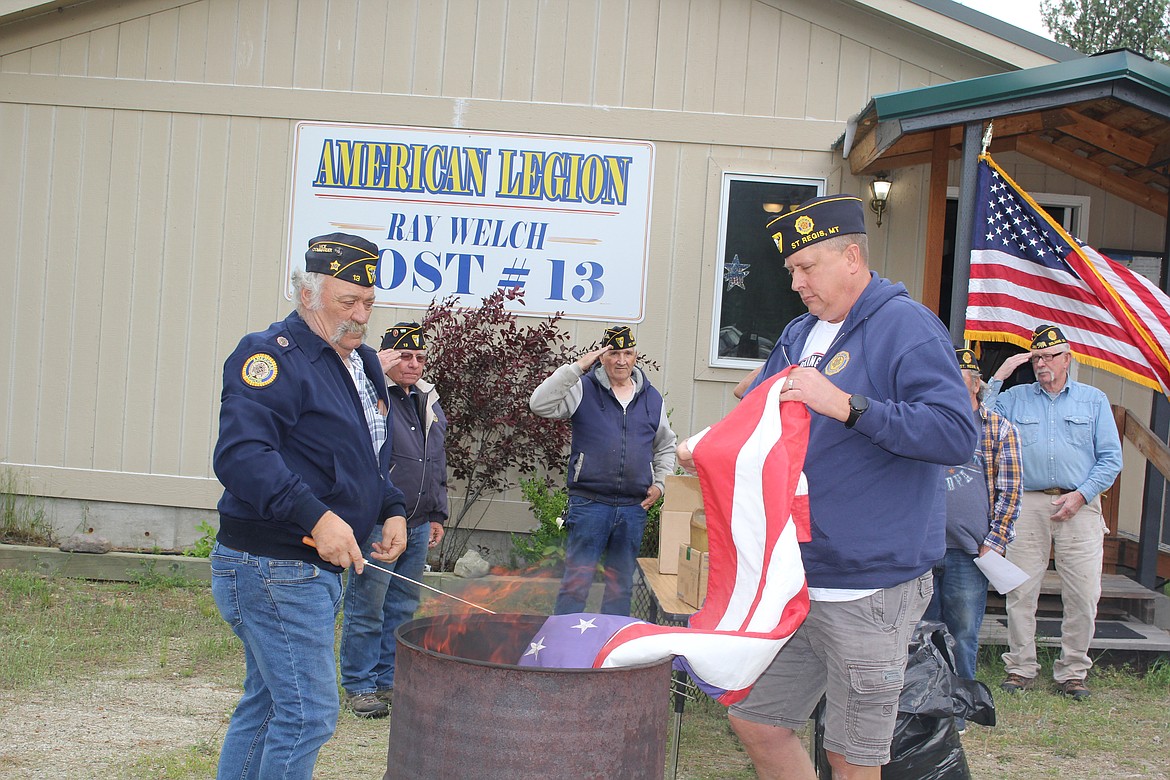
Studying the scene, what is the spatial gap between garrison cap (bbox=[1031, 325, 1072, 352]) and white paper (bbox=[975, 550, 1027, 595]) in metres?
1.48

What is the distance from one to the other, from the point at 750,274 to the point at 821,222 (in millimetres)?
4994

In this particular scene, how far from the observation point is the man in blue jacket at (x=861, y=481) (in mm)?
3201

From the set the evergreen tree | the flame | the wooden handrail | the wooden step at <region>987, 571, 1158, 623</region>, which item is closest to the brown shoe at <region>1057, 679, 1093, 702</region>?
the wooden step at <region>987, 571, 1158, 623</region>

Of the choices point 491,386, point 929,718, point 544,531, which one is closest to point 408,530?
point 544,531

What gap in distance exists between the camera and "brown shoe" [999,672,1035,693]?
6.51 m

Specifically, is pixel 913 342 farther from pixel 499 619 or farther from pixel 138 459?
pixel 138 459

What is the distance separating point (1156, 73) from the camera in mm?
6590

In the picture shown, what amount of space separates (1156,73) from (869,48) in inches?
89.0

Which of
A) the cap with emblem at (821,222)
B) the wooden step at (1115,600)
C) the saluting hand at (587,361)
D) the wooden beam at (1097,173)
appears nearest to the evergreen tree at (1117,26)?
the wooden beam at (1097,173)

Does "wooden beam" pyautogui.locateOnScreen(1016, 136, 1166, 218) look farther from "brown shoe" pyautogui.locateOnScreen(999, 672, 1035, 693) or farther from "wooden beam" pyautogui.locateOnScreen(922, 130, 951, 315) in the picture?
"brown shoe" pyautogui.locateOnScreen(999, 672, 1035, 693)

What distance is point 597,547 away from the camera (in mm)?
6574

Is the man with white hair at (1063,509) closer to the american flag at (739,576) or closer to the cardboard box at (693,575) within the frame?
the cardboard box at (693,575)

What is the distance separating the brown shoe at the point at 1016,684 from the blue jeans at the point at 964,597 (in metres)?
0.56

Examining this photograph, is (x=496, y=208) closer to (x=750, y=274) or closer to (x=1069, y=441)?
(x=750, y=274)
